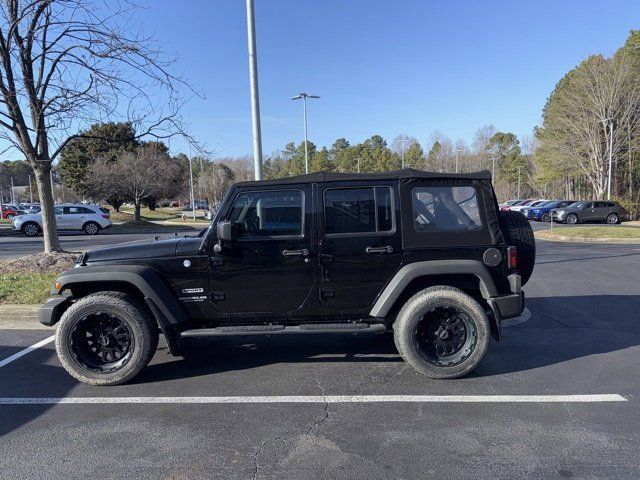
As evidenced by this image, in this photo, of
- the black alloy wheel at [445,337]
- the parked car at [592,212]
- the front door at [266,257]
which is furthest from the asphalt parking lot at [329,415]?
the parked car at [592,212]

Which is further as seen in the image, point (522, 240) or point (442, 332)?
point (522, 240)

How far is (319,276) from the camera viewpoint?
4.39 m

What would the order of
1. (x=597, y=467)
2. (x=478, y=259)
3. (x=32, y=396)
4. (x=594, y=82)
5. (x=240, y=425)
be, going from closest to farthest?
(x=597, y=467), (x=240, y=425), (x=32, y=396), (x=478, y=259), (x=594, y=82)

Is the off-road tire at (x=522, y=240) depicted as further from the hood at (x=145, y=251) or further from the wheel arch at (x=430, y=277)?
the hood at (x=145, y=251)

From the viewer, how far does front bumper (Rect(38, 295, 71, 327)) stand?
4430mm

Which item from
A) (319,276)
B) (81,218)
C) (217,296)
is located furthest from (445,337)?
(81,218)

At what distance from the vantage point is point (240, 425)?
3549 mm

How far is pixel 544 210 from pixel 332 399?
3540cm

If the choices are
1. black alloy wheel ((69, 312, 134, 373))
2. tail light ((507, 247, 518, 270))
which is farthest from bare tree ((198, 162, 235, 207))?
tail light ((507, 247, 518, 270))

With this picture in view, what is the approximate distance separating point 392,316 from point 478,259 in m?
1.01

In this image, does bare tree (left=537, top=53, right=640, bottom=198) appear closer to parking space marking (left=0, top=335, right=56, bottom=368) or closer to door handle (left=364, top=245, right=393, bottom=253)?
A: door handle (left=364, top=245, right=393, bottom=253)

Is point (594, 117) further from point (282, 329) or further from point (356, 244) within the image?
point (282, 329)

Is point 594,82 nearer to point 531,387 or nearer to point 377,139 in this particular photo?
point 531,387

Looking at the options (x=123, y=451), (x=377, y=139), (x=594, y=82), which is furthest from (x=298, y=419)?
(x=377, y=139)
